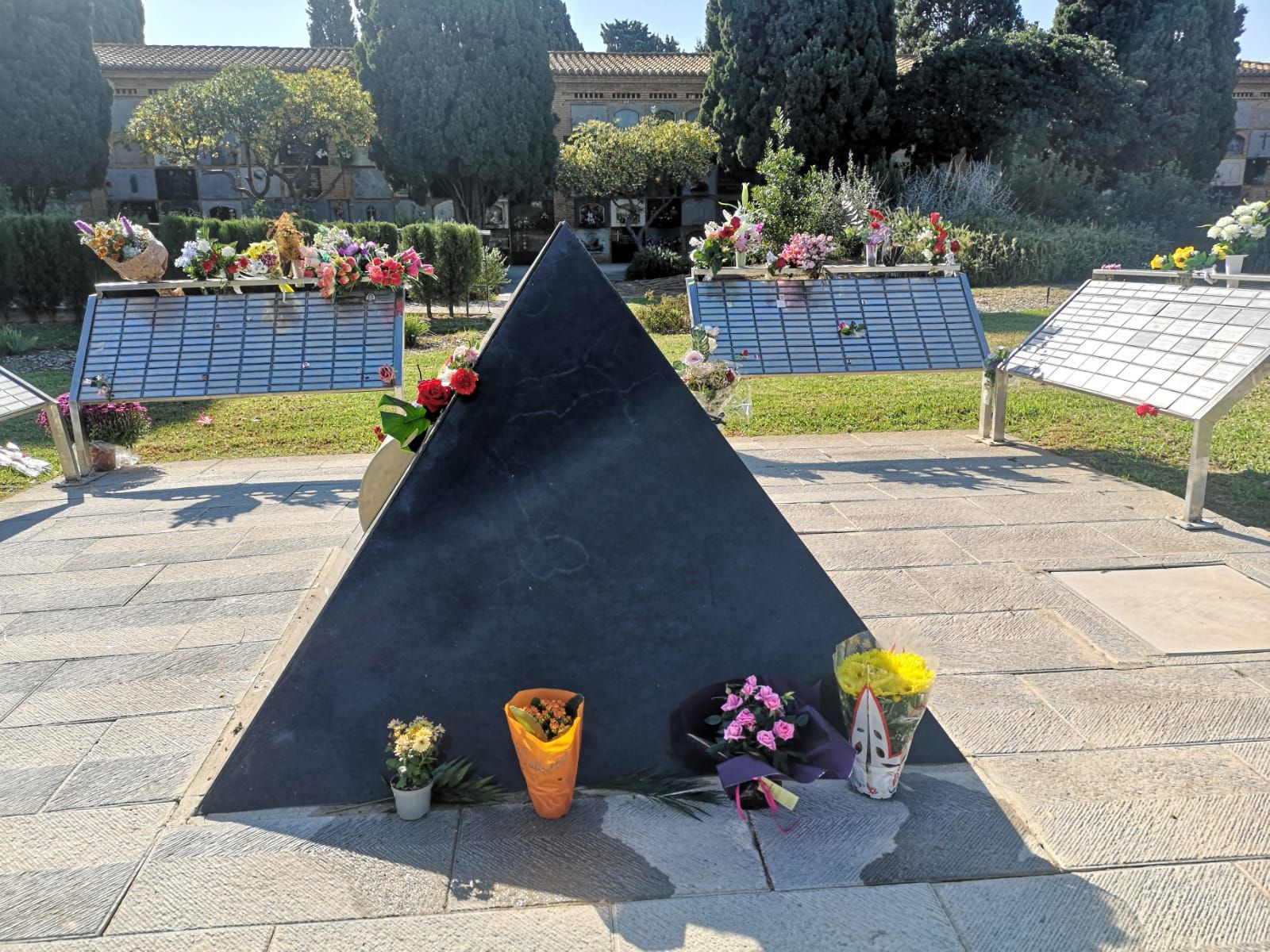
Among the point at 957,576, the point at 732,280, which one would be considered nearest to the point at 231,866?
the point at 957,576

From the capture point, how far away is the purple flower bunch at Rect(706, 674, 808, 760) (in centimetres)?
274

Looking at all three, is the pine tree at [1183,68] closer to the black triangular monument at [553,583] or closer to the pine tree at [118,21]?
the black triangular monument at [553,583]

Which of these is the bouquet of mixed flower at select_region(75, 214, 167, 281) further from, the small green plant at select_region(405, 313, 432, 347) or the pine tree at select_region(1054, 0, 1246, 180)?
the pine tree at select_region(1054, 0, 1246, 180)

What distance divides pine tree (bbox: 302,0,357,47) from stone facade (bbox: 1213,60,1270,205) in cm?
4019

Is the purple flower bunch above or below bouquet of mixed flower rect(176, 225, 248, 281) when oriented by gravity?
below

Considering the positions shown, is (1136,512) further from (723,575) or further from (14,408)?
(14,408)

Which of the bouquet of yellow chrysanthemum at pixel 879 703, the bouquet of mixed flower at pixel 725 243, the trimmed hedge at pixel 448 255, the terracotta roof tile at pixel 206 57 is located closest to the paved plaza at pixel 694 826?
the bouquet of yellow chrysanthemum at pixel 879 703

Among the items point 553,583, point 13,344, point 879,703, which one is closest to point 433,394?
point 553,583

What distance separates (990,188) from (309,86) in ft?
63.1

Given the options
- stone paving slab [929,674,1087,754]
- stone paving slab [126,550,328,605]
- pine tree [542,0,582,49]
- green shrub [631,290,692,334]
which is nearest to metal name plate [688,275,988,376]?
stone paving slab [126,550,328,605]

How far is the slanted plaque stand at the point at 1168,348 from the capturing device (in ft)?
17.6

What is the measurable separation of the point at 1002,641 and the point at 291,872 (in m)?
3.19

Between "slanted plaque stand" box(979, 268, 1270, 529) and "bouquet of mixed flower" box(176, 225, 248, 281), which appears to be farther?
"bouquet of mixed flower" box(176, 225, 248, 281)

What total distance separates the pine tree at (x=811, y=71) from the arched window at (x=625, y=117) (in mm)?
5977
